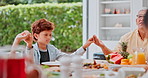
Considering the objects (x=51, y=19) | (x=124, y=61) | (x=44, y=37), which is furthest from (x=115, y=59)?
(x=51, y=19)

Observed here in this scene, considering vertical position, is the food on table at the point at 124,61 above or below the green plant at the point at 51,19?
below

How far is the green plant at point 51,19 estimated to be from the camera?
775 centimetres

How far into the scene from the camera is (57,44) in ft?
26.2

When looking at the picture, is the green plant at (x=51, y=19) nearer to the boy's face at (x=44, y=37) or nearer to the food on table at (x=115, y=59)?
the boy's face at (x=44, y=37)

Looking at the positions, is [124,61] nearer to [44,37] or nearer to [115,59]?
[115,59]

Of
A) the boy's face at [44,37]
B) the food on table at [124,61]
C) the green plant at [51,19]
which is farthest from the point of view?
the green plant at [51,19]

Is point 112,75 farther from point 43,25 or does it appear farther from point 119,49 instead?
point 119,49

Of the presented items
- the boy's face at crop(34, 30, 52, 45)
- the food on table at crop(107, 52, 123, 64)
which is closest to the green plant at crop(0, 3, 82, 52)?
the boy's face at crop(34, 30, 52, 45)

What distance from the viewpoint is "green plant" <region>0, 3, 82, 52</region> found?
7.75 metres

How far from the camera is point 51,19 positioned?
777 centimetres

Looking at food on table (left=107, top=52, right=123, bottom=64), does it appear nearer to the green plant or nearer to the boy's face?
the boy's face

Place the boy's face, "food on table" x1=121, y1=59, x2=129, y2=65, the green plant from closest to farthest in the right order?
"food on table" x1=121, y1=59, x2=129, y2=65 → the boy's face → the green plant

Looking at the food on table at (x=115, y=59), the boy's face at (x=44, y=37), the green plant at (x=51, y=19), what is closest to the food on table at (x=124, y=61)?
the food on table at (x=115, y=59)

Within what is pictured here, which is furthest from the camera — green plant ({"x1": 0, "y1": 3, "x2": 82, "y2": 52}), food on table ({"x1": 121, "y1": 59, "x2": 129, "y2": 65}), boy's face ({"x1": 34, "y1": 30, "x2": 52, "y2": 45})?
green plant ({"x1": 0, "y1": 3, "x2": 82, "y2": 52})
